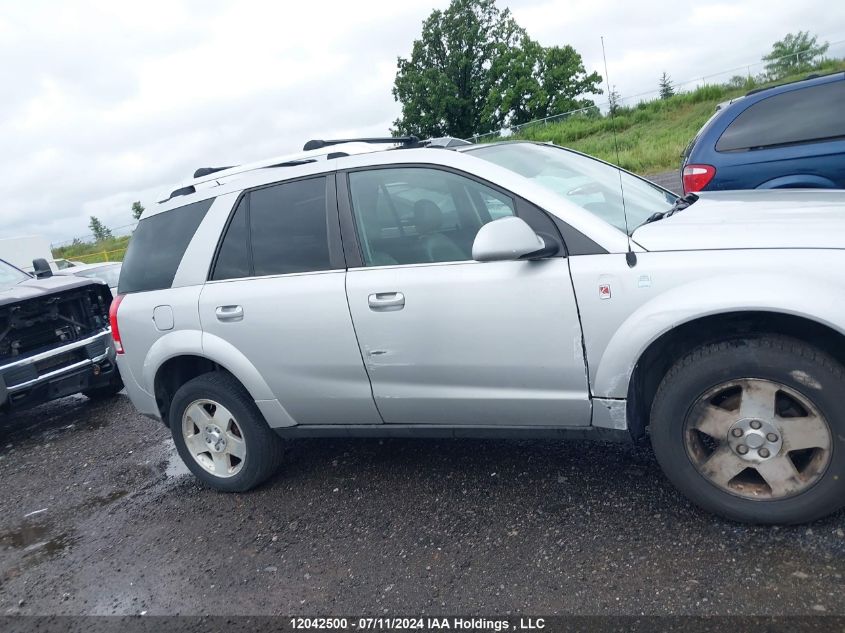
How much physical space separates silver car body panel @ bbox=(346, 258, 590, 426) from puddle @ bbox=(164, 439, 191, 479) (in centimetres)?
195

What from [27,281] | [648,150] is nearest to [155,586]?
[27,281]

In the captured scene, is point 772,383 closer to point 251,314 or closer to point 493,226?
point 493,226

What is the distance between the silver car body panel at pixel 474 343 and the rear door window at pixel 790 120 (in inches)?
140

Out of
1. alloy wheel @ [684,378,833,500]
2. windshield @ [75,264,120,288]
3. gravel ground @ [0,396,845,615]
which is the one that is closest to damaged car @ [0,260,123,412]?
gravel ground @ [0,396,845,615]

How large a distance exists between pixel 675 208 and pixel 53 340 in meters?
5.56

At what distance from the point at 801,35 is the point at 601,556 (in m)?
54.6

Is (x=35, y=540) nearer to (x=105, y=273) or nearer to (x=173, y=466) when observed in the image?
(x=173, y=466)

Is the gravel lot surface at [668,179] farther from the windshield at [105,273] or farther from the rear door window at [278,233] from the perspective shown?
the rear door window at [278,233]

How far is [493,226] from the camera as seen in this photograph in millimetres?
2785

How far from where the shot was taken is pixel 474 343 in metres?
3.01

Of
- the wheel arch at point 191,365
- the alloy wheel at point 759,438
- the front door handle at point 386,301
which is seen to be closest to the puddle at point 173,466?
the wheel arch at point 191,365

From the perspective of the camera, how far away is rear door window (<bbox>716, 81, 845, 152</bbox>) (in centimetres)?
527

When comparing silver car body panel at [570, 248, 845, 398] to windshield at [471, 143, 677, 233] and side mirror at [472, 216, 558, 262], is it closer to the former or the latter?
side mirror at [472, 216, 558, 262]

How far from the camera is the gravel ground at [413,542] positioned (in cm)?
254
